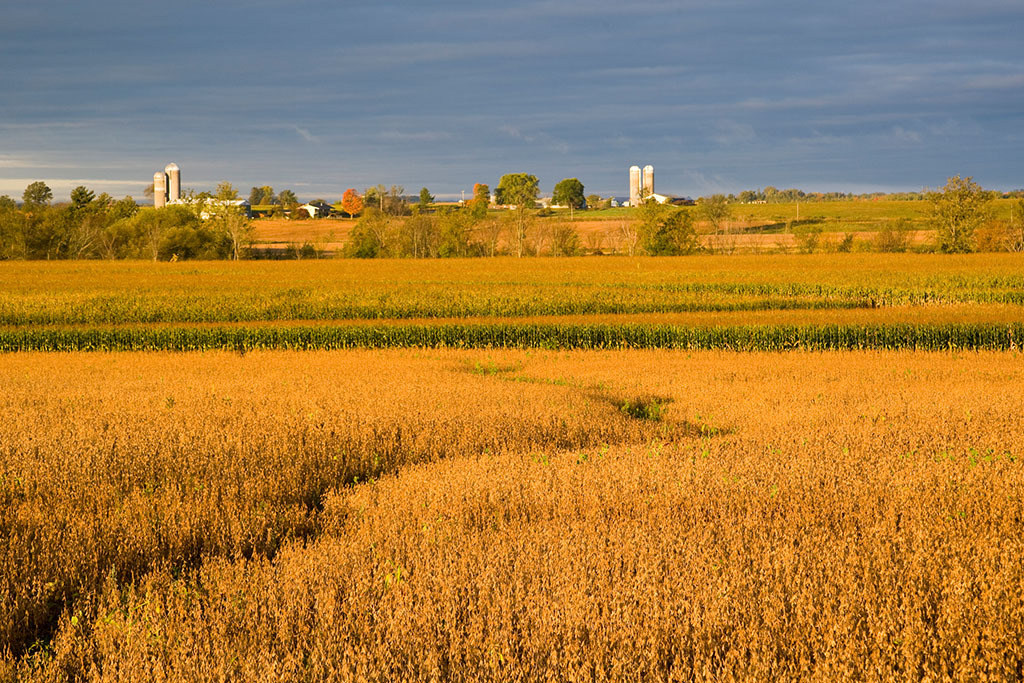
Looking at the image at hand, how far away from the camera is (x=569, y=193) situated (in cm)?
18300

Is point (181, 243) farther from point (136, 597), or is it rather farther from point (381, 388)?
point (136, 597)

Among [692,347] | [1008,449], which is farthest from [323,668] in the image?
[692,347]

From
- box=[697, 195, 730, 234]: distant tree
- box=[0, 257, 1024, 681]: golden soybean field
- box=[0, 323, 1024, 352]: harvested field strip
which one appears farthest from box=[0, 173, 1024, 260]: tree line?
box=[0, 257, 1024, 681]: golden soybean field

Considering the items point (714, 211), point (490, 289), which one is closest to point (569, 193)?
point (714, 211)

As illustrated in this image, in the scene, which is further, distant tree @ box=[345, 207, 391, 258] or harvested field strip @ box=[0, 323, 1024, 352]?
distant tree @ box=[345, 207, 391, 258]

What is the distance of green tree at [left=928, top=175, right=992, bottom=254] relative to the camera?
78000 millimetres

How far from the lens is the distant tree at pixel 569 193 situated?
598 feet

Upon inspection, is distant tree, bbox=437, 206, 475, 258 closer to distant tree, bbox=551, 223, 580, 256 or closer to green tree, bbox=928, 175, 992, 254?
distant tree, bbox=551, 223, 580, 256

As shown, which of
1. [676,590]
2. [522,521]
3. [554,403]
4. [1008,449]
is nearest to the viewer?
[676,590]

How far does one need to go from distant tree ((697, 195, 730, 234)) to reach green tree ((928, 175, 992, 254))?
2974cm

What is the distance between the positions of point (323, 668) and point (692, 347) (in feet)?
70.4

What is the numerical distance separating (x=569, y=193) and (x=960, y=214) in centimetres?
10951

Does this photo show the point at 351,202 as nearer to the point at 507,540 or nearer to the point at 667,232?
the point at 667,232

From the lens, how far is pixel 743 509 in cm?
595
